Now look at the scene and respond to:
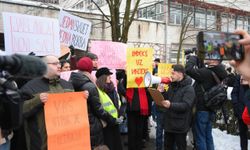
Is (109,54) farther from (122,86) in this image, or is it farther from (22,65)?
(22,65)

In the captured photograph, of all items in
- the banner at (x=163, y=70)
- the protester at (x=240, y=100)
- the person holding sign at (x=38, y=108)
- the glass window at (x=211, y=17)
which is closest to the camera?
the person holding sign at (x=38, y=108)

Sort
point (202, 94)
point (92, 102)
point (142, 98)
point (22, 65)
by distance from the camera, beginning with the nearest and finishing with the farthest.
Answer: point (22, 65)
point (92, 102)
point (202, 94)
point (142, 98)

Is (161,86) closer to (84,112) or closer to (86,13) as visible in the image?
(84,112)

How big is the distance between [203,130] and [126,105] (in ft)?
5.26

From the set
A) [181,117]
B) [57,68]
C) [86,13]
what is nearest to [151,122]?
[181,117]

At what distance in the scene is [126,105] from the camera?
729 cm

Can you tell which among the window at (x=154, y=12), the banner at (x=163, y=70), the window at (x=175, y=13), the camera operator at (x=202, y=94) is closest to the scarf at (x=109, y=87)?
the camera operator at (x=202, y=94)

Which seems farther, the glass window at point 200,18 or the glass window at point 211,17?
the glass window at point 211,17

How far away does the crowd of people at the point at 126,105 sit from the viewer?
164 inches

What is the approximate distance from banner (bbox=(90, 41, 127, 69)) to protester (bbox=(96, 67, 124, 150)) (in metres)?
0.97

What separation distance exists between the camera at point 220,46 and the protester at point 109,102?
3.45m

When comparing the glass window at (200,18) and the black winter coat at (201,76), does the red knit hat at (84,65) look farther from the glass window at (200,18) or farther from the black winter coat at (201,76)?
the glass window at (200,18)

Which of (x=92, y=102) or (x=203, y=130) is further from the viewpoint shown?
(x=203, y=130)

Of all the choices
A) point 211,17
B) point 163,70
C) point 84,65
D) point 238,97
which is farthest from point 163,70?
point 211,17
